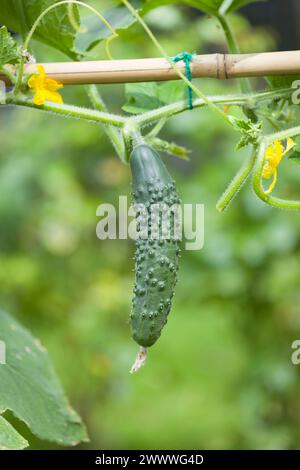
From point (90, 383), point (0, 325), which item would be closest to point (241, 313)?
point (90, 383)

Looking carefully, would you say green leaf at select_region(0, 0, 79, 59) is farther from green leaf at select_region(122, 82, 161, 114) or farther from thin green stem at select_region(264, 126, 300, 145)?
thin green stem at select_region(264, 126, 300, 145)

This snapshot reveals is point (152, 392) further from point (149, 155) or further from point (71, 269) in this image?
point (149, 155)

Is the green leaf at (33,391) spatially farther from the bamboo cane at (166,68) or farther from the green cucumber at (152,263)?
the bamboo cane at (166,68)

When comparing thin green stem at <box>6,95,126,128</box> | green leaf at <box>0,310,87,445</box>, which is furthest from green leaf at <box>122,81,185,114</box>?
green leaf at <box>0,310,87,445</box>

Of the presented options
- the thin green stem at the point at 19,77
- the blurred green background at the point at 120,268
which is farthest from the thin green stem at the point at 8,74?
the blurred green background at the point at 120,268

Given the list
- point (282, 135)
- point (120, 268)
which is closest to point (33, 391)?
point (282, 135)
